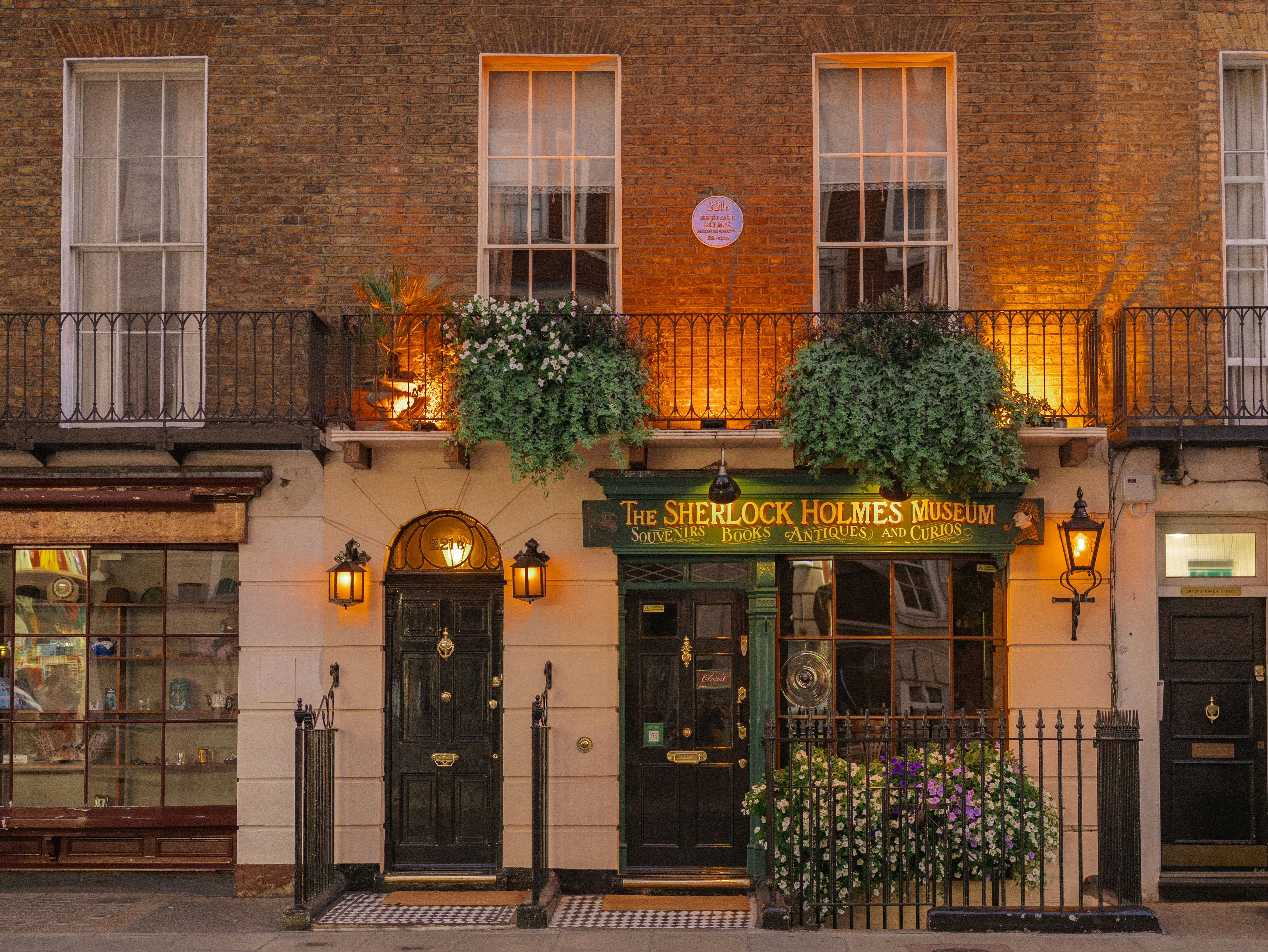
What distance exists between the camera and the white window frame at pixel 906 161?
1028cm

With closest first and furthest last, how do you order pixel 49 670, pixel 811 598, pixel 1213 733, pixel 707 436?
pixel 707 436, pixel 1213 733, pixel 811 598, pixel 49 670

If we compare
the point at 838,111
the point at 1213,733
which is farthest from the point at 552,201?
the point at 1213,733

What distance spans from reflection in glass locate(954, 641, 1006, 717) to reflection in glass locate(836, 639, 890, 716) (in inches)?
23.6

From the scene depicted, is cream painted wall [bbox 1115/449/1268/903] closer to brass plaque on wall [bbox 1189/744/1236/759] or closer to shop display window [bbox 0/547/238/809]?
brass plaque on wall [bbox 1189/744/1236/759]

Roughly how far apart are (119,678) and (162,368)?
2722 millimetres

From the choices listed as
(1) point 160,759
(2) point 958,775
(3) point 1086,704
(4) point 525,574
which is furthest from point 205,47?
(3) point 1086,704

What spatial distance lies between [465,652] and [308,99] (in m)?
4.97

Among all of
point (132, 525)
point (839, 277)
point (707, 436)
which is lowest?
point (132, 525)

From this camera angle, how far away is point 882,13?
10.3m

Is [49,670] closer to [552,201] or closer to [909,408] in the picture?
[552,201]

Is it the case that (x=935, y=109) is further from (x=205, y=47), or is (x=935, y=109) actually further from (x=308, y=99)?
(x=205, y=47)

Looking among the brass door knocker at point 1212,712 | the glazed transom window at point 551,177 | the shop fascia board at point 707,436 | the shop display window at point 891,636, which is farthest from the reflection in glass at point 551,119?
the brass door knocker at point 1212,712

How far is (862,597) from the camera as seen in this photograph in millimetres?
10250

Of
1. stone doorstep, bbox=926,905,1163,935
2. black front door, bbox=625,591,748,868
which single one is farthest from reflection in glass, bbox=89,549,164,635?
stone doorstep, bbox=926,905,1163,935
